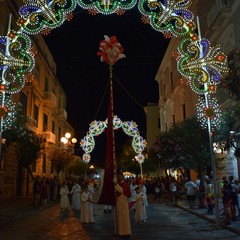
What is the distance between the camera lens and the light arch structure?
12.6 m

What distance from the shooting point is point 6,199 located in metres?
24.8

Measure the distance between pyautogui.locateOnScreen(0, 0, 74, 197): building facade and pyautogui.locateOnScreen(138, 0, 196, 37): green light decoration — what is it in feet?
36.4

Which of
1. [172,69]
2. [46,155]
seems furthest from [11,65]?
[172,69]

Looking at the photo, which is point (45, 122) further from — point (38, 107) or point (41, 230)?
point (41, 230)

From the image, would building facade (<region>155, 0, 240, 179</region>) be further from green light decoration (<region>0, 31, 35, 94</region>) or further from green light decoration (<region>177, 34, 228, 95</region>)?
green light decoration (<region>0, 31, 35, 94</region>)

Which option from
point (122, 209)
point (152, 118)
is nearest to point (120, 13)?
point (122, 209)

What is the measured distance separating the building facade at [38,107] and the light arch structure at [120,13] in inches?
377

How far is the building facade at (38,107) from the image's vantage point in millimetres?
24734

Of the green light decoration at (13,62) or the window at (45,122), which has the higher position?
the window at (45,122)

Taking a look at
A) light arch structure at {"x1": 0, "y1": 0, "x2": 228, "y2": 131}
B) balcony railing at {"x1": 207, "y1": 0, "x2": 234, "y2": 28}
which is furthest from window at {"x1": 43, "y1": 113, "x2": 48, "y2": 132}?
light arch structure at {"x1": 0, "y1": 0, "x2": 228, "y2": 131}

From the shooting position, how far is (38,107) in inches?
1362

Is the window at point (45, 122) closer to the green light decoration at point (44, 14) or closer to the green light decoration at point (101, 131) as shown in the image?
the green light decoration at point (101, 131)

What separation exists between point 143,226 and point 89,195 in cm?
289

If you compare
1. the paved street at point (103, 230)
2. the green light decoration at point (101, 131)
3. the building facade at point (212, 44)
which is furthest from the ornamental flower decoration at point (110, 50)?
the green light decoration at point (101, 131)
